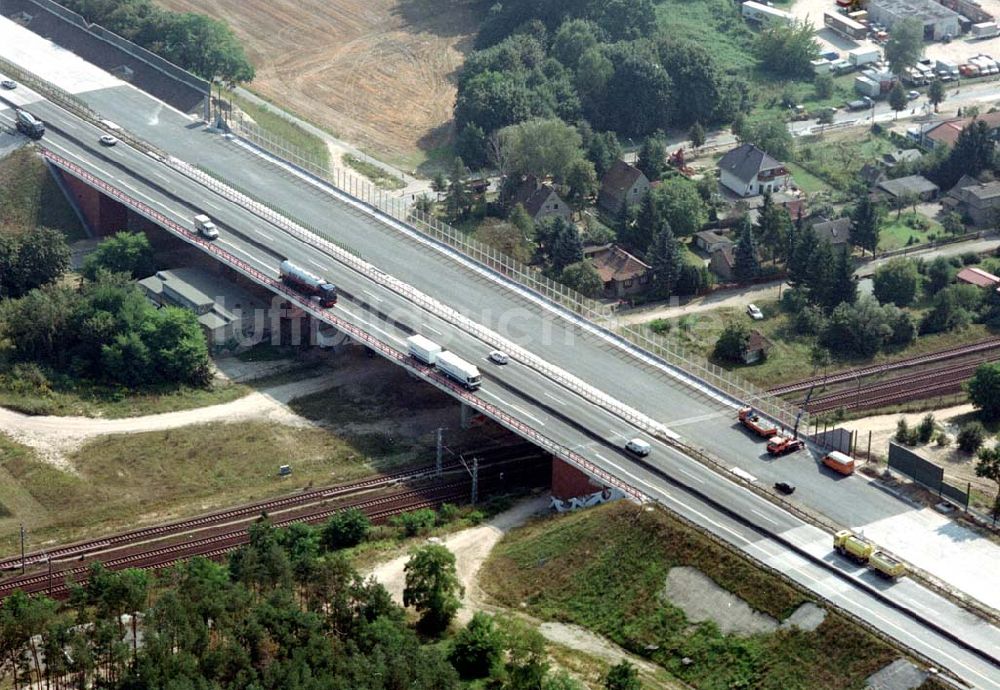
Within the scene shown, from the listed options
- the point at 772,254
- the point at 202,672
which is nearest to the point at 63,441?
the point at 202,672

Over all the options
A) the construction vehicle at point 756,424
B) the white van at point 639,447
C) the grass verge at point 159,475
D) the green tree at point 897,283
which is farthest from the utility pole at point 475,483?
the green tree at point 897,283

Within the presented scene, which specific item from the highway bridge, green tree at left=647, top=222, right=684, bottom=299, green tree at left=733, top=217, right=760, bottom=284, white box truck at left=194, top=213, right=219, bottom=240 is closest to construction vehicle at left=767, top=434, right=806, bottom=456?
the highway bridge

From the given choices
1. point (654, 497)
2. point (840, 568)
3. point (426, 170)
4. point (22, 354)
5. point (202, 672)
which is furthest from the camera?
point (426, 170)

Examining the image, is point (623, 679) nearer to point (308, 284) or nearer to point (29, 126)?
point (308, 284)

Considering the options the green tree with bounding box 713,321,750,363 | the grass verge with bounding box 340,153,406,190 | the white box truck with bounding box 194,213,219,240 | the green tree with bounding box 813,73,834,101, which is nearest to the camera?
the green tree with bounding box 713,321,750,363

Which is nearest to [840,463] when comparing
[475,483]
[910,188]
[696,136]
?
[475,483]

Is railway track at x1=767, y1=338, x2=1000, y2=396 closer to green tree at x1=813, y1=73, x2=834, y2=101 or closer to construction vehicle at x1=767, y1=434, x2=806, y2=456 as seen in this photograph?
construction vehicle at x1=767, y1=434, x2=806, y2=456

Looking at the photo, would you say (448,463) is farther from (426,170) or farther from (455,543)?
(426,170)
